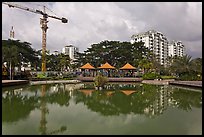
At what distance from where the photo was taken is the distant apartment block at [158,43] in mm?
69750

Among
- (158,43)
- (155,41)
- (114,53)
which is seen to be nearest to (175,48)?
(158,43)

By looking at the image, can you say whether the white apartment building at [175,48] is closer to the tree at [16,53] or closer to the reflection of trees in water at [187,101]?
the tree at [16,53]

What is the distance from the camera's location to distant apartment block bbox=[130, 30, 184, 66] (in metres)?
69.8

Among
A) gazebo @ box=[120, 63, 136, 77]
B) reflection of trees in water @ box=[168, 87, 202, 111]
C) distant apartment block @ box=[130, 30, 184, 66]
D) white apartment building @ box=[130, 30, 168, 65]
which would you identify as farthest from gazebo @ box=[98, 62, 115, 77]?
white apartment building @ box=[130, 30, 168, 65]

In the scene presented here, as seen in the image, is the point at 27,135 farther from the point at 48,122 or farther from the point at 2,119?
the point at 2,119

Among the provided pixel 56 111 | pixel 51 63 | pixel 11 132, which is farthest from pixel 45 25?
pixel 11 132

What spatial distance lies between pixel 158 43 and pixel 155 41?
1.78 meters

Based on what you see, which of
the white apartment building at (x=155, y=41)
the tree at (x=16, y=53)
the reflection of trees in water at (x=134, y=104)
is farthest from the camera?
the white apartment building at (x=155, y=41)

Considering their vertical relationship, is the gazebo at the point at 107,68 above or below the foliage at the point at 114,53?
below

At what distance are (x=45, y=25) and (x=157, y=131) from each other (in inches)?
1386

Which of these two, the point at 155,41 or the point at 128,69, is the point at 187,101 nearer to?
the point at 128,69

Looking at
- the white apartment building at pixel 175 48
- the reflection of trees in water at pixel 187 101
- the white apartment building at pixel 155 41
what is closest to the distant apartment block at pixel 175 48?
the white apartment building at pixel 175 48

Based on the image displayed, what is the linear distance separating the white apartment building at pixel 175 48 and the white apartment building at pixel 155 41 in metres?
5.08

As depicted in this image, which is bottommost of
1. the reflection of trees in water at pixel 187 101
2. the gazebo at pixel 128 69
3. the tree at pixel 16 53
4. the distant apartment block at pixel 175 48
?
the reflection of trees in water at pixel 187 101
